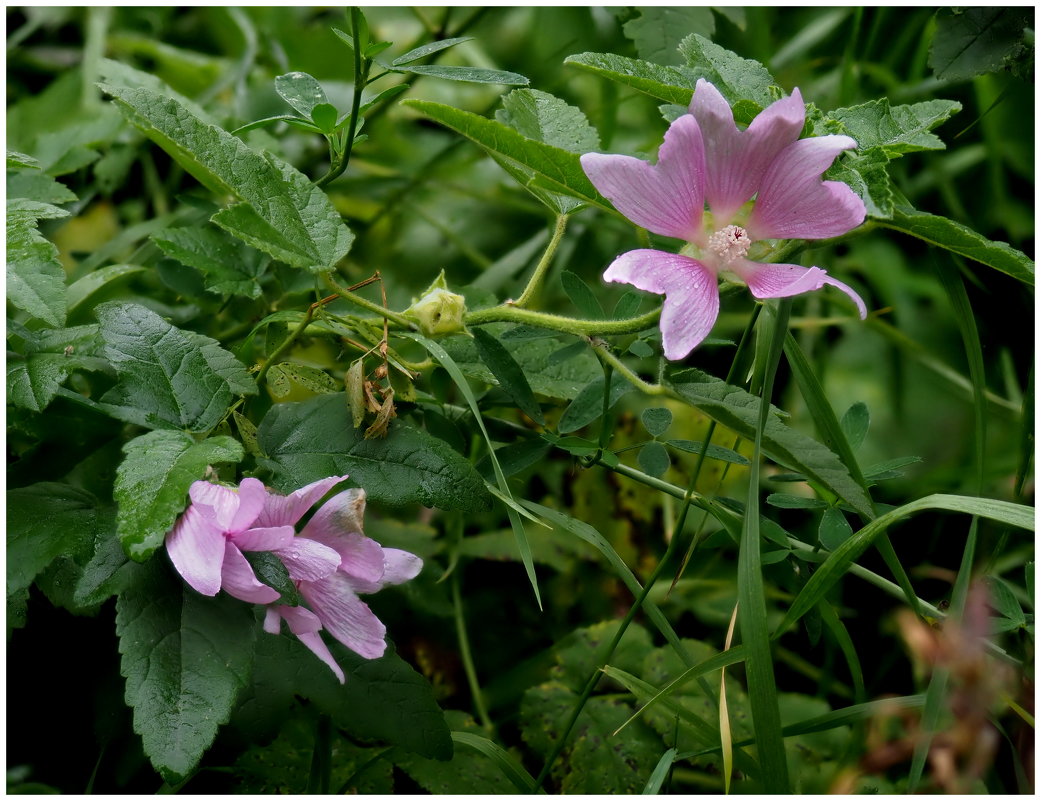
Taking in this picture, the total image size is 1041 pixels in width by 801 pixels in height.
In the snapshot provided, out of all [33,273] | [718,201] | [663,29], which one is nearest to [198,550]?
[33,273]

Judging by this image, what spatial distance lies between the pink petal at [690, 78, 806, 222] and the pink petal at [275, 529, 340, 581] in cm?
43

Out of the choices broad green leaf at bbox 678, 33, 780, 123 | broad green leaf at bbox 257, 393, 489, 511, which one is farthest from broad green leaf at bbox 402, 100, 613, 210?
broad green leaf at bbox 257, 393, 489, 511

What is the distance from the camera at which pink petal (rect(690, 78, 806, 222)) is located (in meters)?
0.73

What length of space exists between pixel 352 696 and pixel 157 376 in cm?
34

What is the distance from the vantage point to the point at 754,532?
2.62 ft

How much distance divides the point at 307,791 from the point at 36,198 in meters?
0.69

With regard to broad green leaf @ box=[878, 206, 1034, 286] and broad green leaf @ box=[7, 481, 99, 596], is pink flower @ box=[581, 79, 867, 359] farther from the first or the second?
broad green leaf @ box=[7, 481, 99, 596]

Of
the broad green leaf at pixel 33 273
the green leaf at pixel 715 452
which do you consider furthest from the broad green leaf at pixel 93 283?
the green leaf at pixel 715 452

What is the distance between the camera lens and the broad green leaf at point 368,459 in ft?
2.61

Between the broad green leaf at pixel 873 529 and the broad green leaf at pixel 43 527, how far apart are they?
62 centimetres

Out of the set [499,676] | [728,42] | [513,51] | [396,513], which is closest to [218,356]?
[396,513]

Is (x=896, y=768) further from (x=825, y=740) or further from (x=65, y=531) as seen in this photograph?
(x=65, y=531)

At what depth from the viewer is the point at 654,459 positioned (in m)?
0.91

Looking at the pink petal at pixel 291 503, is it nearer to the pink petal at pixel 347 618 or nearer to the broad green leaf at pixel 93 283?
the pink petal at pixel 347 618
